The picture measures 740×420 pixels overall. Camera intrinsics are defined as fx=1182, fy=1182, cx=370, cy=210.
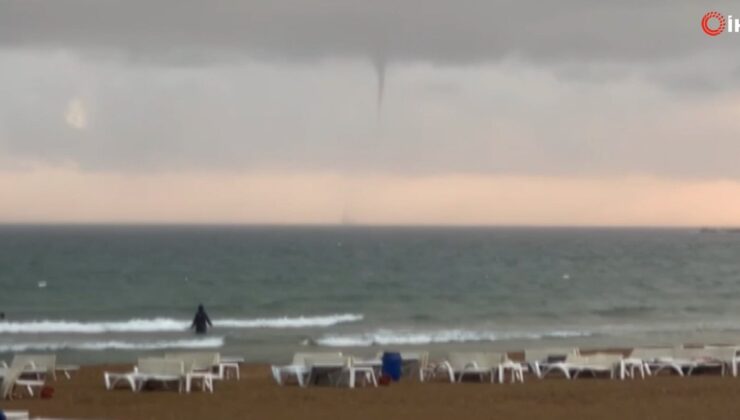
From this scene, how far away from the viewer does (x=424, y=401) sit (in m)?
19.1

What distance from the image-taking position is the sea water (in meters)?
39.9

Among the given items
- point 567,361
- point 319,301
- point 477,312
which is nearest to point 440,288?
point 319,301

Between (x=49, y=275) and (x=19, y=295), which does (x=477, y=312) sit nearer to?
(x=19, y=295)

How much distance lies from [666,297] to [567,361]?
42.0 meters

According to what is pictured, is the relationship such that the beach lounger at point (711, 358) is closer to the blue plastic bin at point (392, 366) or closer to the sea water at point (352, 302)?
the blue plastic bin at point (392, 366)

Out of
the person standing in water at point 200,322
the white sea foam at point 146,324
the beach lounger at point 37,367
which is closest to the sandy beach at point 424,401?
the beach lounger at point 37,367

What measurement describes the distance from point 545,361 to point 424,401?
5.33 metres

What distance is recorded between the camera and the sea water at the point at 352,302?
39.9 metres

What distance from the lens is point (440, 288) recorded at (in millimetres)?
71500

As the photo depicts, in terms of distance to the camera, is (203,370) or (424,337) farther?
(424,337)

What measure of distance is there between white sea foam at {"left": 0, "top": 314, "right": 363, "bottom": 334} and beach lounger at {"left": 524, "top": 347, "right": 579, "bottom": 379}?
2431 centimetres

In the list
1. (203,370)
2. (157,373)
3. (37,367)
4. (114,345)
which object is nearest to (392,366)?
(203,370)

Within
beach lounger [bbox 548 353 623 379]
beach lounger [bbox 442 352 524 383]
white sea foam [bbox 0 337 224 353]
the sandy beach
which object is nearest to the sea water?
white sea foam [bbox 0 337 224 353]

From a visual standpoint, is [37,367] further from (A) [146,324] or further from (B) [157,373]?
(A) [146,324]
